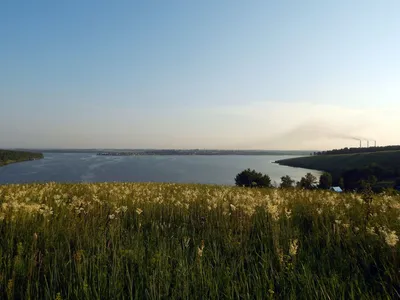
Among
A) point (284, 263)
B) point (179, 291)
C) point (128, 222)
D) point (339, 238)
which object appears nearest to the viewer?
point (179, 291)

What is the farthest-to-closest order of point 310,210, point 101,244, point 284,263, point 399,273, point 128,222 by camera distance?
point 310,210
point 128,222
point 101,244
point 284,263
point 399,273


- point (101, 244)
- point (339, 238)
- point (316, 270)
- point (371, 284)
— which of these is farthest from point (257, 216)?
point (101, 244)

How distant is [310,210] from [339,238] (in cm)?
252

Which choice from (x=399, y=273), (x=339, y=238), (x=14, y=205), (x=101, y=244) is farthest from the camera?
(x=14, y=205)

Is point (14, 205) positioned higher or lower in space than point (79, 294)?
higher

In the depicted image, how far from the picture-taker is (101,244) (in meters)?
4.22

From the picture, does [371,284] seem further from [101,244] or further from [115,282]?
[101,244]

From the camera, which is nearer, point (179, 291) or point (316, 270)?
point (179, 291)

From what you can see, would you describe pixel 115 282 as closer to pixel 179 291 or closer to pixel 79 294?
pixel 79 294

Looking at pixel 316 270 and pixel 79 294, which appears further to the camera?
pixel 316 270

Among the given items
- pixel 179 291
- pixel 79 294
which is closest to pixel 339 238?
pixel 179 291

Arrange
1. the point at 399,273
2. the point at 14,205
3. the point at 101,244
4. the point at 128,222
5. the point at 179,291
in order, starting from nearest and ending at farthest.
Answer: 1. the point at 179,291
2. the point at 399,273
3. the point at 101,244
4. the point at 14,205
5. the point at 128,222

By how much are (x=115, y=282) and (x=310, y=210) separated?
5.52m

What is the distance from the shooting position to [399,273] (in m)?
3.34
